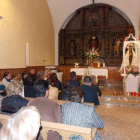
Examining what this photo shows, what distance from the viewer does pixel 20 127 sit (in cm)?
97

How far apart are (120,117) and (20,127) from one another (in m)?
4.11

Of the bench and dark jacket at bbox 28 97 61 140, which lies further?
dark jacket at bbox 28 97 61 140

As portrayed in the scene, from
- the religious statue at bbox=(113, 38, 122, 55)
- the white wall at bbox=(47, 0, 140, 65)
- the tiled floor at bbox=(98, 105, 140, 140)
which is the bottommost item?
the tiled floor at bbox=(98, 105, 140, 140)

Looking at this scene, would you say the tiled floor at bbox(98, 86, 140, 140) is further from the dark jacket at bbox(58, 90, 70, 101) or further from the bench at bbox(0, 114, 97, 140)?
the bench at bbox(0, 114, 97, 140)

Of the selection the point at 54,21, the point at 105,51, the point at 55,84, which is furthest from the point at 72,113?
the point at 54,21

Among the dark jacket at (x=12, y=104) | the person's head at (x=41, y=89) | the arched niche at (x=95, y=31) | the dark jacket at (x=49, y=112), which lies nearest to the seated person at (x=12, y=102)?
the dark jacket at (x=12, y=104)

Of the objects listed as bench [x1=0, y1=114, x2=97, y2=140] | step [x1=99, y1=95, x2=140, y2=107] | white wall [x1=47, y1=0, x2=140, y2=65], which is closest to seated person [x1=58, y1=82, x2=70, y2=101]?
bench [x1=0, y1=114, x2=97, y2=140]

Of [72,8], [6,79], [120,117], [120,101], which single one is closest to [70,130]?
[120,117]

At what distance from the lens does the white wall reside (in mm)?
10410

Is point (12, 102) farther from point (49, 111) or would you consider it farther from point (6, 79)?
point (6, 79)

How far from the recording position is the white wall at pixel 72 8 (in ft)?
34.2

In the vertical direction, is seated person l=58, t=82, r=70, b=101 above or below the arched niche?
below

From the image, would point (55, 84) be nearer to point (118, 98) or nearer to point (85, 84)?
point (85, 84)

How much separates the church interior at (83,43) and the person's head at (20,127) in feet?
11.8
